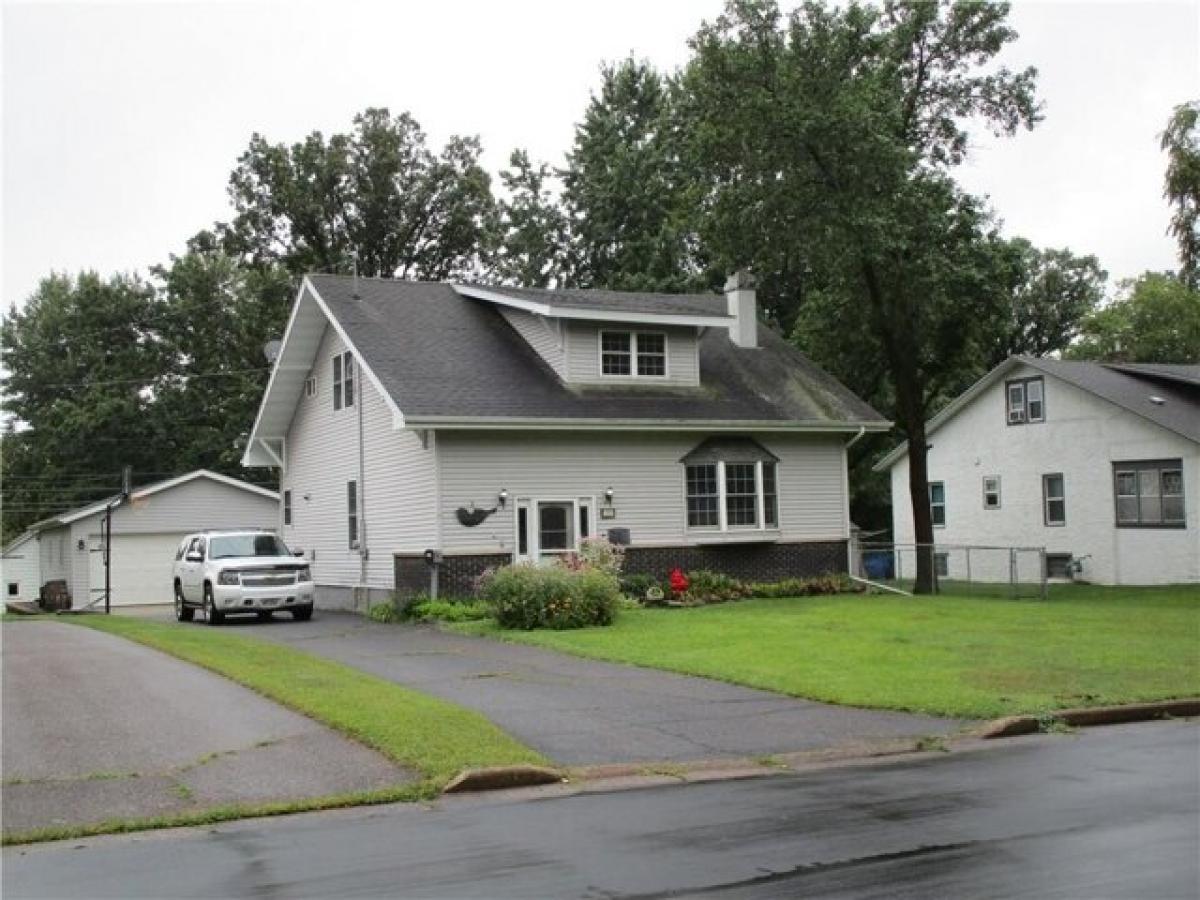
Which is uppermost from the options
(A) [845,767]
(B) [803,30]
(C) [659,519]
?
(B) [803,30]

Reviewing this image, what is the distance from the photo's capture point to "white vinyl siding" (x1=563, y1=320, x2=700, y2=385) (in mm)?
26359

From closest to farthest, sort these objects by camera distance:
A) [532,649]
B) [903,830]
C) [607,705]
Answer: [903,830]
[607,705]
[532,649]

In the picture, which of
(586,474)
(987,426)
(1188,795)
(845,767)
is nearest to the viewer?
(1188,795)

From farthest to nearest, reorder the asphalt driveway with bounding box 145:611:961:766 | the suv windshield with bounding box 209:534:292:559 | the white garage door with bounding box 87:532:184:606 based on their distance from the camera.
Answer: the white garage door with bounding box 87:532:184:606, the suv windshield with bounding box 209:534:292:559, the asphalt driveway with bounding box 145:611:961:766

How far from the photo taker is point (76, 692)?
13.6 meters

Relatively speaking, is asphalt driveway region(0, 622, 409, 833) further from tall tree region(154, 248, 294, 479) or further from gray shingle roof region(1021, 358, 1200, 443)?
tall tree region(154, 248, 294, 479)

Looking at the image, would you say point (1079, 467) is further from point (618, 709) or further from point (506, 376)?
point (618, 709)

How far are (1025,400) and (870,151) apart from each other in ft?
41.9

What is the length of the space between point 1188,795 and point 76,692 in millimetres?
11134

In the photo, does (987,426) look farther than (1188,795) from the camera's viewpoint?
Yes

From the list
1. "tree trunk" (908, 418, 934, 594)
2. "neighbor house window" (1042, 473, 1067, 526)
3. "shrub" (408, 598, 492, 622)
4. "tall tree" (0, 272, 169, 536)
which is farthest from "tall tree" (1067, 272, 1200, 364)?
"tall tree" (0, 272, 169, 536)

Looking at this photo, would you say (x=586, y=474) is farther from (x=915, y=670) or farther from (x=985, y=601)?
(x=915, y=670)

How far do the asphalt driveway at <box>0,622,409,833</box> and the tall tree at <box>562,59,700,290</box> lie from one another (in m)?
32.2

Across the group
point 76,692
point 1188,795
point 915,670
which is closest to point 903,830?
point 1188,795
